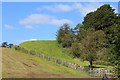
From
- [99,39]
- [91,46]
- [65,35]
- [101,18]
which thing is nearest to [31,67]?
[91,46]

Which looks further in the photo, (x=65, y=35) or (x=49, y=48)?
(x=49, y=48)

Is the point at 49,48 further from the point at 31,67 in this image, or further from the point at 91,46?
the point at 31,67

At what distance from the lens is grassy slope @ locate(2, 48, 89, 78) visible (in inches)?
1876

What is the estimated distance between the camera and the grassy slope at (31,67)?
47656 millimetres

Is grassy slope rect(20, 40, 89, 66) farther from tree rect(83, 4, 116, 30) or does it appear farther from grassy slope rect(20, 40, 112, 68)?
tree rect(83, 4, 116, 30)

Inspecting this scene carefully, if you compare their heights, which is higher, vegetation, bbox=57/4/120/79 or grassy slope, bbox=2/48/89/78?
vegetation, bbox=57/4/120/79


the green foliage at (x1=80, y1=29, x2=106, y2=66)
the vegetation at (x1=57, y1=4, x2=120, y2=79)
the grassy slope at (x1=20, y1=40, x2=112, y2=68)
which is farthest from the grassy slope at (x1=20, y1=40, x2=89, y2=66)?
the green foliage at (x1=80, y1=29, x2=106, y2=66)

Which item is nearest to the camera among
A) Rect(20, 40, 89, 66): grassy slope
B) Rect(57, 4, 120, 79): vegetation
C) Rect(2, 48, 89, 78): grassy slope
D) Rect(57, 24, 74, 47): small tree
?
Rect(57, 4, 120, 79): vegetation

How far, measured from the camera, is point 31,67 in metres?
51.9

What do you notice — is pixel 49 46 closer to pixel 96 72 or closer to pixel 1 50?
pixel 1 50

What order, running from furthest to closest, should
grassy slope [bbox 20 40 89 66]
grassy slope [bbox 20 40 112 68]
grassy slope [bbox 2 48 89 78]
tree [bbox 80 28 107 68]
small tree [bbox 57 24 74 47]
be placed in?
small tree [bbox 57 24 74 47] → grassy slope [bbox 20 40 112 68] → grassy slope [bbox 20 40 89 66] → tree [bbox 80 28 107 68] → grassy slope [bbox 2 48 89 78]

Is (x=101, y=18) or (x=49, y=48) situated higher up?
(x=101, y=18)

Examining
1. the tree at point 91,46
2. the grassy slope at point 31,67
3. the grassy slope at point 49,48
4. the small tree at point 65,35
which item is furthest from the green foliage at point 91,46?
the small tree at point 65,35

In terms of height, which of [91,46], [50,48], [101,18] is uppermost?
[101,18]
